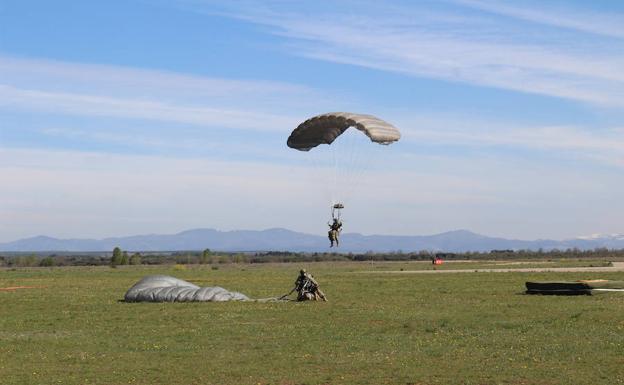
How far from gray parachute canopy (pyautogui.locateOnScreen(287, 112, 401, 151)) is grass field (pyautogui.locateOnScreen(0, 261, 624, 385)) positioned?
6.44 metres

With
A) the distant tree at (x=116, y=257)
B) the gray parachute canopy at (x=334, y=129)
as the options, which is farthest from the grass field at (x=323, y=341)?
the distant tree at (x=116, y=257)

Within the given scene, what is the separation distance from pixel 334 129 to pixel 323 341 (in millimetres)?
13503

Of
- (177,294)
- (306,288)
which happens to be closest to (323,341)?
(306,288)

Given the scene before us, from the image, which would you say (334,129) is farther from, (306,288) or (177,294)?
(177,294)

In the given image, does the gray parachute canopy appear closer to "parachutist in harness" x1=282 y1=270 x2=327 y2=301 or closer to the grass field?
"parachutist in harness" x1=282 y1=270 x2=327 y2=301

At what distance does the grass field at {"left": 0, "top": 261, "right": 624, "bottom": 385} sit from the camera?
19.3 meters

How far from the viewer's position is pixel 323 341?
24734 millimetres

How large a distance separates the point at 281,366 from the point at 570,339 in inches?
339

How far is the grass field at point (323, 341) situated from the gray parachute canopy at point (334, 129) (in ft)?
21.1

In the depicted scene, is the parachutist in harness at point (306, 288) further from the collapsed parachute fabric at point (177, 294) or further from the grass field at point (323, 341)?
the collapsed parachute fabric at point (177, 294)

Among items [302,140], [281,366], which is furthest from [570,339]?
[302,140]

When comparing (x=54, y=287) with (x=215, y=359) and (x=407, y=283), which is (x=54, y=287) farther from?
(x=215, y=359)

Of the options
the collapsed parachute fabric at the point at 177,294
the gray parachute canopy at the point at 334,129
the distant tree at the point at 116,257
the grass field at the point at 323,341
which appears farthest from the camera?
the distant tree at the point at 116,257

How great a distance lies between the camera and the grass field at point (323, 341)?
19.3 meters
